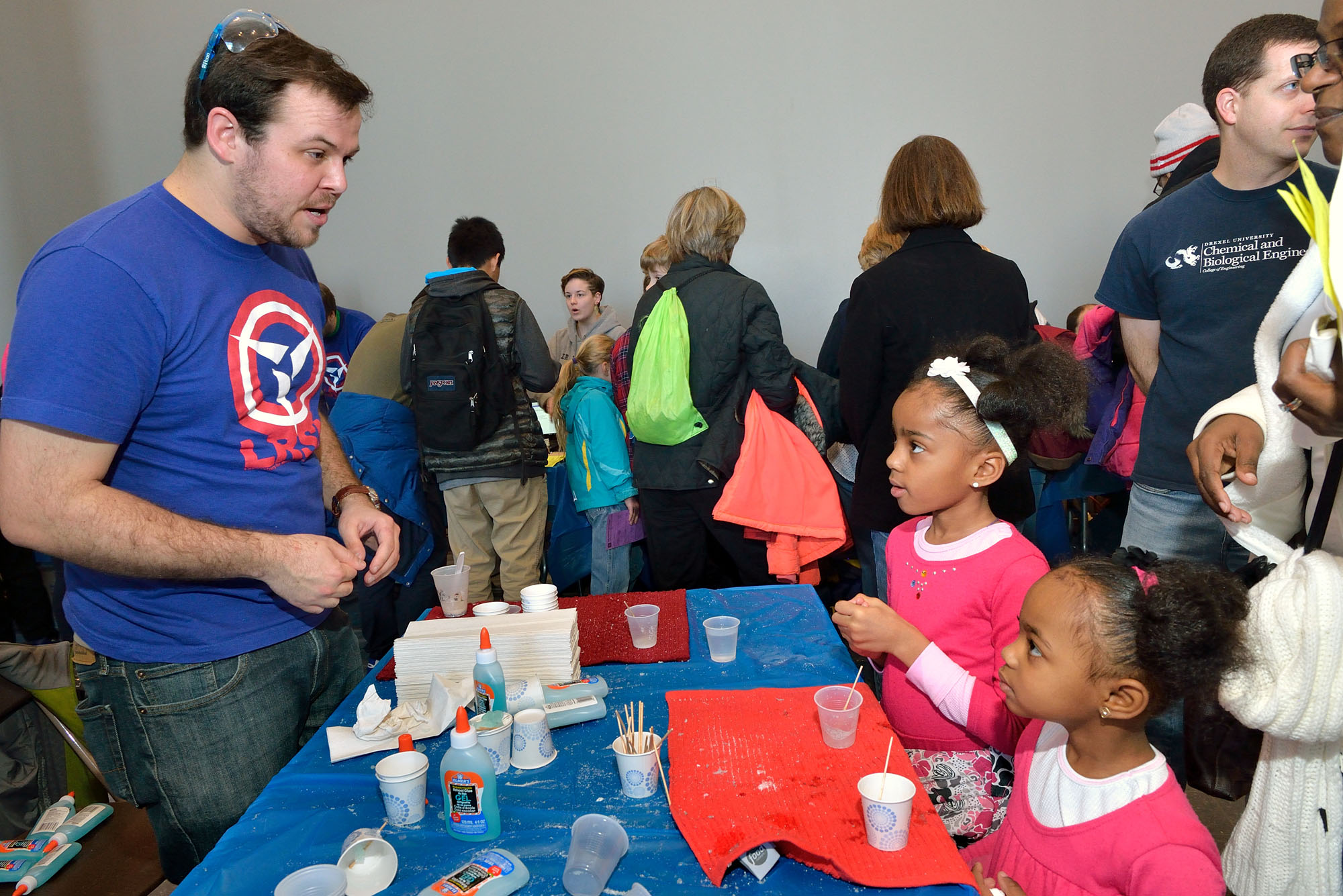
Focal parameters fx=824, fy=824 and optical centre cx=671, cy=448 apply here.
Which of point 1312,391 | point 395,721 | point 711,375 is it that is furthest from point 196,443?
point 711,375

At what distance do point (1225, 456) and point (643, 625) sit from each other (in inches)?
43.7

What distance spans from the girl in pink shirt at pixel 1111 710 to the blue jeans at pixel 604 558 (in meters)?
2.40

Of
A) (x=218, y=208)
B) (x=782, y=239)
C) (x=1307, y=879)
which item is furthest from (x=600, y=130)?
(x=1307, y=879)

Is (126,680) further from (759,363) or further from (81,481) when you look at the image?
(759,363)

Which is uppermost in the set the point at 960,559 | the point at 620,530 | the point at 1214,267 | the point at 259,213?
the point at 259,213

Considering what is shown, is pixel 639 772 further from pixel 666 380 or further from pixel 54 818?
pixel 666 380

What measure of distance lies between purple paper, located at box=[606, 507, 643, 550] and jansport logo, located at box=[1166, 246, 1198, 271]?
7.18ft

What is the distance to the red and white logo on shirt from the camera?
4.53 ft

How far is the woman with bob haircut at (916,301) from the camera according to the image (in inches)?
97.1

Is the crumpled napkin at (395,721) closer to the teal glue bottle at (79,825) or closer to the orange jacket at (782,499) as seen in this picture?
the teal glue bottle at (79,825)

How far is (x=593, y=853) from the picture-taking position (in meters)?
1.10

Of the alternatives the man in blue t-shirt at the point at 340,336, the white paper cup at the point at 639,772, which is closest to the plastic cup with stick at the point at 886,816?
the white paper cup at the point at 639,772

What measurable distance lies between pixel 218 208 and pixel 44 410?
1.48 feet

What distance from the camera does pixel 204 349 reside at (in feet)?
4.35
